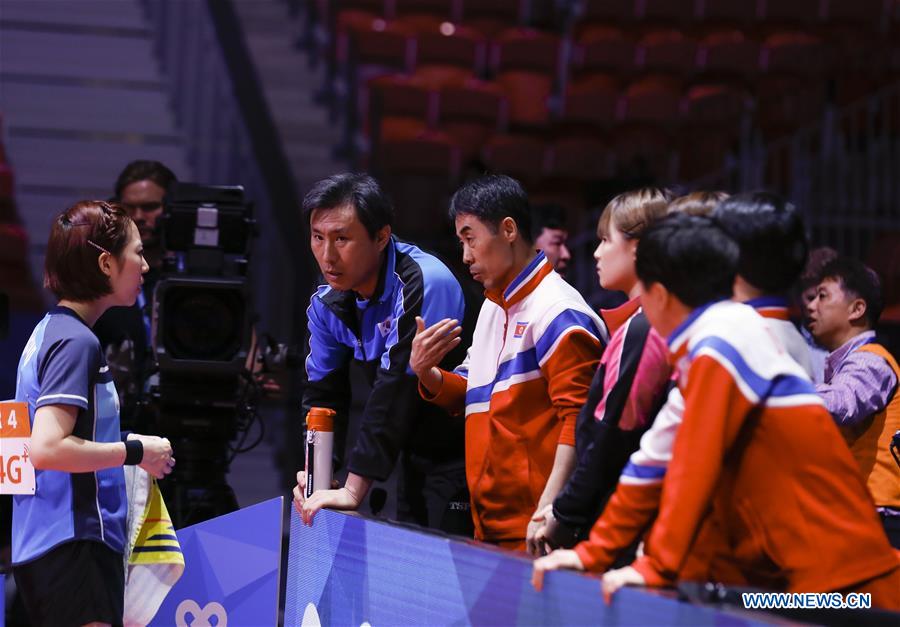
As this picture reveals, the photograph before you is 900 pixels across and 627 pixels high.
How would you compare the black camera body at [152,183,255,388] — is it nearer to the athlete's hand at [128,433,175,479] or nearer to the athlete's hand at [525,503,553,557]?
the athlete's hand at [128,433,175,479]

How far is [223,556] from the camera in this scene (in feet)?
9.60

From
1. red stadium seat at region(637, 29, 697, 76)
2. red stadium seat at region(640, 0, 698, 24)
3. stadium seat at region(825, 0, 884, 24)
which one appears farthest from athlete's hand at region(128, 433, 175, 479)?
stadium seat at region(825, 0, 884, 24)

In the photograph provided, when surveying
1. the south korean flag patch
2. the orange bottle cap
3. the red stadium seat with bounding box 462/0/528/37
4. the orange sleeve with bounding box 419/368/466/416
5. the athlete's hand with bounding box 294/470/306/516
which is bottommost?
the athlete's hand with bounding box 294/470/306/516

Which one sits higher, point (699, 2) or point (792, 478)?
point (699, 2)

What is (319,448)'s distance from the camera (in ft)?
9.32

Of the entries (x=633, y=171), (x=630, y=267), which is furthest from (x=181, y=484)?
(x=633, y=171)

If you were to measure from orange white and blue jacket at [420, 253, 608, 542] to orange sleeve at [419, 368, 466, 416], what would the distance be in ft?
0.48

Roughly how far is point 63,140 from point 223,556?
4.61 meters

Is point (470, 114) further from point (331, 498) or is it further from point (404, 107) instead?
point (331, 498)

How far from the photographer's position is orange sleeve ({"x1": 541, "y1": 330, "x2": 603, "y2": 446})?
2523mm

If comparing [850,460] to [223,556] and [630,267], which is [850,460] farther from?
[223,556]

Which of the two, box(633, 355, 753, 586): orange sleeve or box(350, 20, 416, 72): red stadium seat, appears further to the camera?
box(350, 20, 416, 72): red stadium seat

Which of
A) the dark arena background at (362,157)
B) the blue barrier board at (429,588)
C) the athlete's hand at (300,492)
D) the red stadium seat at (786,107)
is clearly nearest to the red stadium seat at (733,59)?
the dark arena background at (362,157)

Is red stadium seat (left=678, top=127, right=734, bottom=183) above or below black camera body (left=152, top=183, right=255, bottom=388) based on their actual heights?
below
